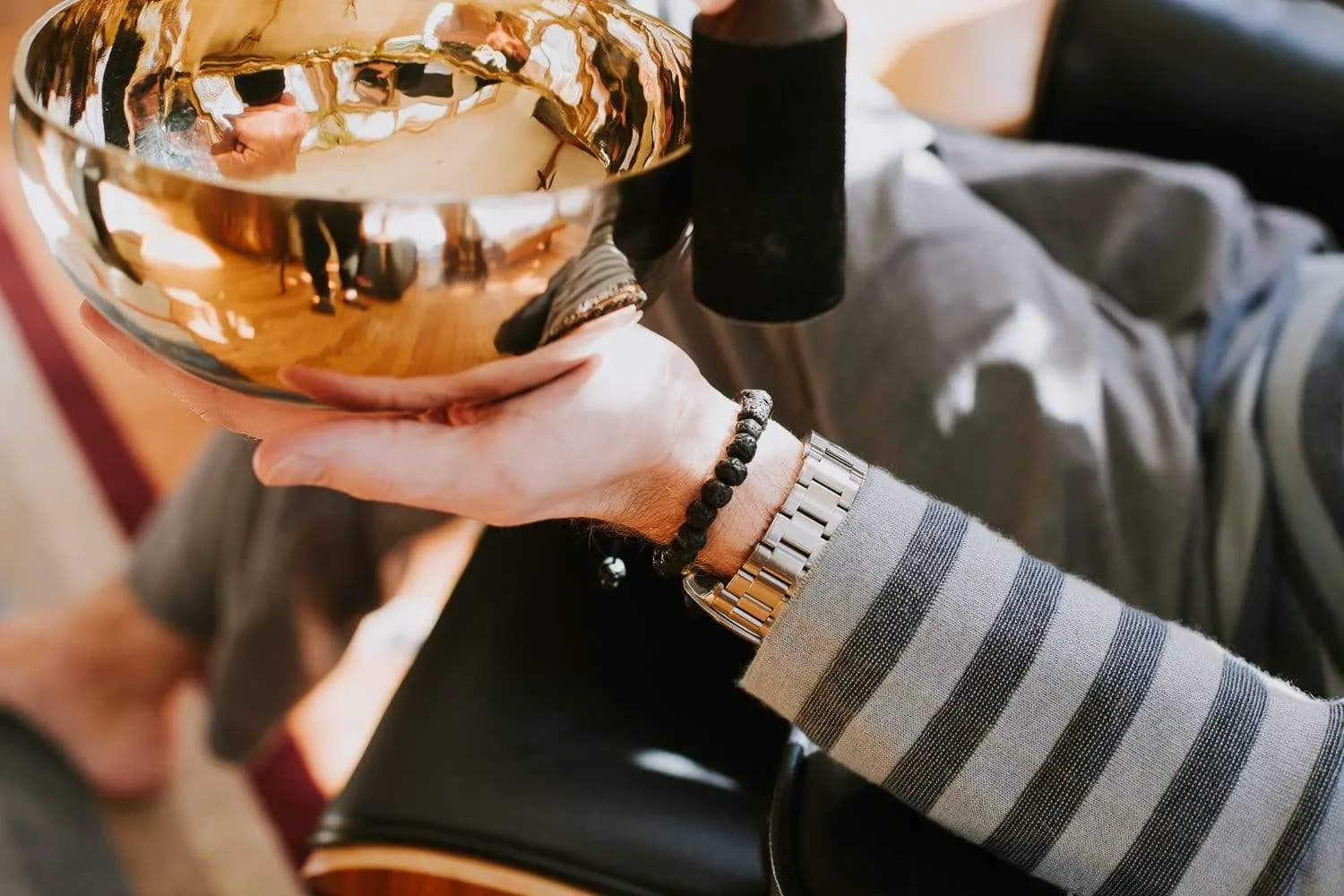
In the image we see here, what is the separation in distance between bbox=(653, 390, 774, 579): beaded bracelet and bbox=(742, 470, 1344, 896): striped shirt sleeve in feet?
0.16

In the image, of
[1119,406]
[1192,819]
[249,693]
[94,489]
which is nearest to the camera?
[1192,819]

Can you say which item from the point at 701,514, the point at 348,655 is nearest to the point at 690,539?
the point at 701,514

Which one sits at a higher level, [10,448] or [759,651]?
[759,651]

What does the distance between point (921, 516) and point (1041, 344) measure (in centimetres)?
21

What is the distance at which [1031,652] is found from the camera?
46 cm

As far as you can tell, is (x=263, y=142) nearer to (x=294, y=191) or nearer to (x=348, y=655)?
(x=294, y=191)

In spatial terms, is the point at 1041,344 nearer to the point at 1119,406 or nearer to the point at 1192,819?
the point at 1119,406

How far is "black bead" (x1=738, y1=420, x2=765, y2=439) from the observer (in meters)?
0.49

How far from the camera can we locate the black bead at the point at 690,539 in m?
0.48

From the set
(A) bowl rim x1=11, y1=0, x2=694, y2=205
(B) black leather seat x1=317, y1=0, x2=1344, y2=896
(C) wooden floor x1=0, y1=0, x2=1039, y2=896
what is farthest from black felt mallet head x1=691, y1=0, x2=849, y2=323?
(C) wooden floor x1=0, y1=0, x2=1039, y2=896

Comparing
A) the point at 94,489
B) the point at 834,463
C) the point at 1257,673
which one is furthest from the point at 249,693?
the point at 1257,673

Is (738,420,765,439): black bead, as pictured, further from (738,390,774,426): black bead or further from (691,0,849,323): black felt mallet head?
(691,0,849,323): black felt mallet head

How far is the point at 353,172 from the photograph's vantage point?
48 cm

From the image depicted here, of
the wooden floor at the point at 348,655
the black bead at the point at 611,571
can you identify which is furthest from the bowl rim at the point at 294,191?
the wooden floor at the point at 348,655
